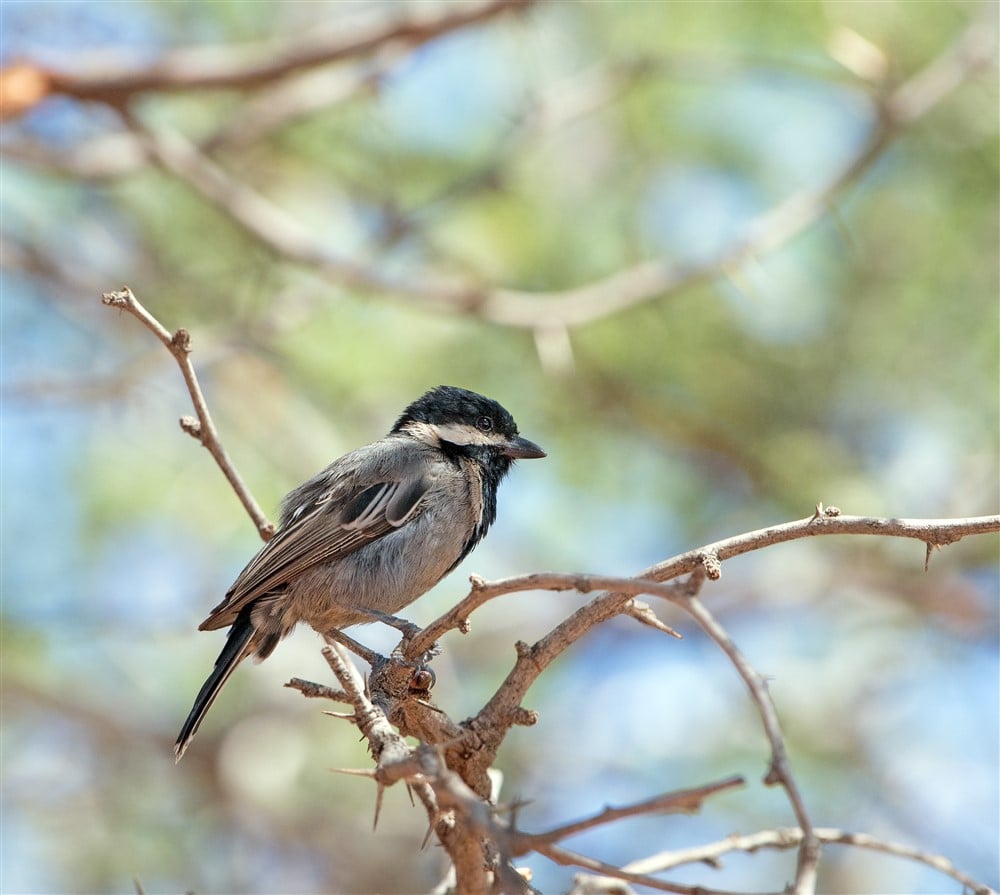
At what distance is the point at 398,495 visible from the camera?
4809 mm

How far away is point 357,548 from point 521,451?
3.01 feet

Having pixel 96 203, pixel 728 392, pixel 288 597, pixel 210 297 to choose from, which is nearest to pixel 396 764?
pixel 288 597

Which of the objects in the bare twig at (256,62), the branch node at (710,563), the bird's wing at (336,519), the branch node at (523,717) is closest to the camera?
the branch node at (710,563)

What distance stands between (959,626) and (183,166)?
17.3 feet

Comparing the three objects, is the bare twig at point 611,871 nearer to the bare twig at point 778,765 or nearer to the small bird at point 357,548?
the bare twig at point 778,765

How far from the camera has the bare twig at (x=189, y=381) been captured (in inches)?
114

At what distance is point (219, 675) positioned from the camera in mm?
4473

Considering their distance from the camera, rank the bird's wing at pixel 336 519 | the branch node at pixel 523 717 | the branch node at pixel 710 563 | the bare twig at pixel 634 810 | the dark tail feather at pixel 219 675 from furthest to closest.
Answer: the bird's wing at pixel 336 519 < the dark tail feather at pixel 219 675 < the branch node at pixel 523 717 < the branch node at pixel 710 563 < the bare twig at pixel 634 810

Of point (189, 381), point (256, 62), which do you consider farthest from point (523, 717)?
point (256, 62)

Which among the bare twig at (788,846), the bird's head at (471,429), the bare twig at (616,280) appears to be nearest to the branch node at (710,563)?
the bare twig at (788,846)

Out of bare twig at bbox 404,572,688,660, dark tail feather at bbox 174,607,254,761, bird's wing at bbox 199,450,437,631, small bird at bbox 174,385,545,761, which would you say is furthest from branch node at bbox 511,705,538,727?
bird's wing at bbox 199,450,437,631

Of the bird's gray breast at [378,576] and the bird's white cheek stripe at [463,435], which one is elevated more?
the bird's white cheek stripe at [463,435]

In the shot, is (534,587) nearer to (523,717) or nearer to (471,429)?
(523,717)

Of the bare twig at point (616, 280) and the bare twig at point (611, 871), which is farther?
the bare twig at point (616, 280)
